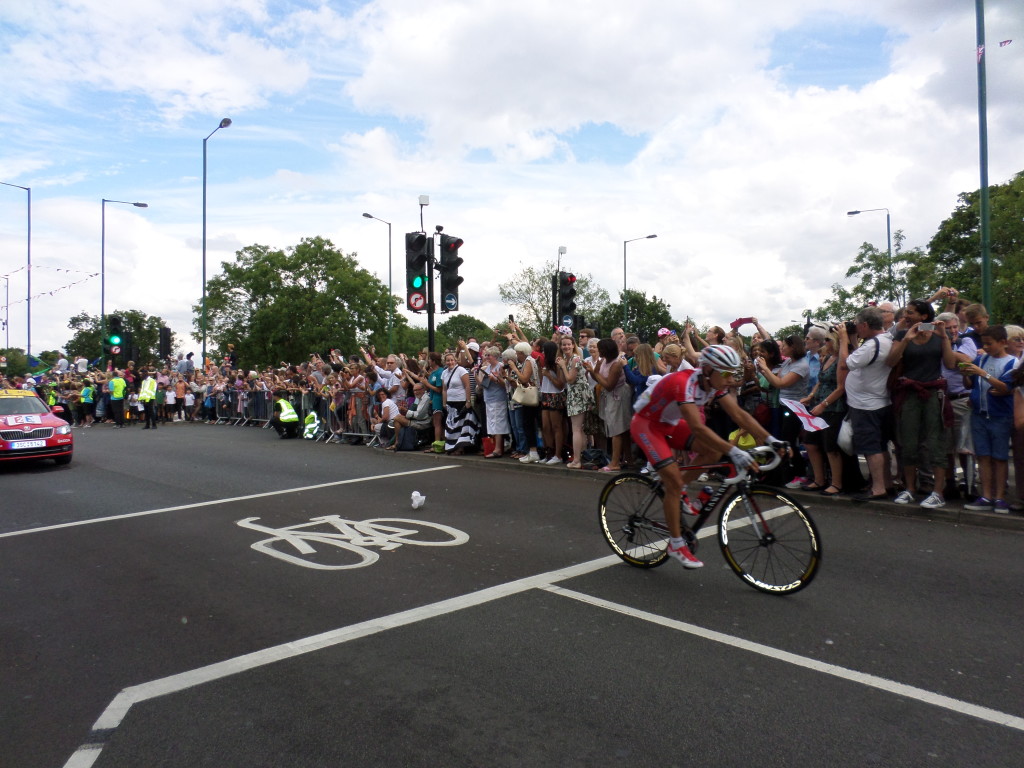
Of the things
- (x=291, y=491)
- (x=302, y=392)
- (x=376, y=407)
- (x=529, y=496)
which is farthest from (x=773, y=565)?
(x=302, y=392)

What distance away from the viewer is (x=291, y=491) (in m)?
10.4

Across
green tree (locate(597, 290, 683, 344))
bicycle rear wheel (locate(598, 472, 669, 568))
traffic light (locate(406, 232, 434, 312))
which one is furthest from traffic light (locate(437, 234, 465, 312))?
green tree (locate(597, 290, 683, 344))

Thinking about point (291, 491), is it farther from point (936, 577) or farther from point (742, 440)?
point (936, 577)

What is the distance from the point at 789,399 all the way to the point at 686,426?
3803 mm

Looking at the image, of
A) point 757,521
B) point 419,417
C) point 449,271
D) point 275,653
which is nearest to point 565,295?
point 449,271

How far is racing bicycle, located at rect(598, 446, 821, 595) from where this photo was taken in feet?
17.2

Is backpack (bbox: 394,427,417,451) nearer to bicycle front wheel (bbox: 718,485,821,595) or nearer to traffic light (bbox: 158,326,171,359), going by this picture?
bicycle front wheel (bbox: 718,485,821,595)

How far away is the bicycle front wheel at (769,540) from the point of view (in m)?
5.23

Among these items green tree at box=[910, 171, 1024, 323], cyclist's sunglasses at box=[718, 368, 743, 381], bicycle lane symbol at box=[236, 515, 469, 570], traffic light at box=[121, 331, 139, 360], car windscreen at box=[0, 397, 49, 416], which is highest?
green tree at box=[910, 171, 1024, 323]

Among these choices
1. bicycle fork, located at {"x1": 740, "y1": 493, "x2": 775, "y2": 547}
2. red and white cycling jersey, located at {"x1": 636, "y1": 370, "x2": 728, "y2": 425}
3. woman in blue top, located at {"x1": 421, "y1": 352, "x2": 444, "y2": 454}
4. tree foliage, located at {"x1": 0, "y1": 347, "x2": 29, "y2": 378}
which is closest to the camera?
bicycle fork, located at {"x1": 740, "y1": 493, "x2": 775, "y2": 547}

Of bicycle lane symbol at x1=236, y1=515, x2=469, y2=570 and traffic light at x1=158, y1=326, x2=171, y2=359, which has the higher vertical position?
traffic light at x1=158, y1=326, x2=171, y2=359

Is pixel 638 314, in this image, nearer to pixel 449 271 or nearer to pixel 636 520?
pixel 449 271

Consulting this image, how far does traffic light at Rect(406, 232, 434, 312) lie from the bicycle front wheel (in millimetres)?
10517

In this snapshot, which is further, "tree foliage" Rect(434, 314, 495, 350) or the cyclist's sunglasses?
"tree foliage" Rect(434, 314, 495, 350)
